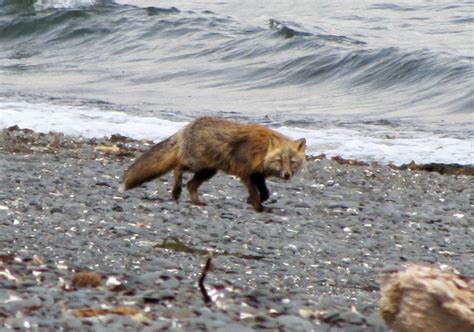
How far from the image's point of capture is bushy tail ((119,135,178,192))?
958 centimetres

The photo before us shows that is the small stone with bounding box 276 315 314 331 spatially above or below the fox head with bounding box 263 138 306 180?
above

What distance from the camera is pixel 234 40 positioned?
26922mm

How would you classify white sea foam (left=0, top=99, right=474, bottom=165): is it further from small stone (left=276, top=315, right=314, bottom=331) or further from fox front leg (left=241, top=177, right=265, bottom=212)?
small stone (left=276, top=315, right=314, bottom=331)

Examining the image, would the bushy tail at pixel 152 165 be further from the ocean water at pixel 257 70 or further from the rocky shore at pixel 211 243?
the ocean water at pixel 257 70

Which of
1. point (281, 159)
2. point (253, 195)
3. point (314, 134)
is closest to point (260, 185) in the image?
point (253, 195)

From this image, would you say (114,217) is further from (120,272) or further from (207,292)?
(207,292)

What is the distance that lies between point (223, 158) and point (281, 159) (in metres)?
0.53

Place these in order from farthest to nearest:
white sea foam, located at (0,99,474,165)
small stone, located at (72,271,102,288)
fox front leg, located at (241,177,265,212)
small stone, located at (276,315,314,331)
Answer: white sea foam, located at (0,99,474,165) < fox front leg, located at (241,177,265,212) < small stone, located at (72,271,102,288) < small stone, located at (276,315,314,331)

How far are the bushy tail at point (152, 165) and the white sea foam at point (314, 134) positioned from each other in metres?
5.16

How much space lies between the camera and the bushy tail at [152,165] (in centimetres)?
958

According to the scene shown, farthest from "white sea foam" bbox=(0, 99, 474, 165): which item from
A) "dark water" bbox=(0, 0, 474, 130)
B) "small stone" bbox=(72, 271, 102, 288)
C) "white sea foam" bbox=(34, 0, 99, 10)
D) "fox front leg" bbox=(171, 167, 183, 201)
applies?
"white sea foam" bbox=(34, 0, 99, 10)

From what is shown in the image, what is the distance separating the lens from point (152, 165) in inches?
381

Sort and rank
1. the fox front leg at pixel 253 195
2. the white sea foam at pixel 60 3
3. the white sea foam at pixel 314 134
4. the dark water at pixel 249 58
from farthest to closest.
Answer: the white sea foam at pixel 60 3 < the dark water at pixel 249 58 < the white sea foam at pixel 314 134 < the fox front leg at pixel 253 195

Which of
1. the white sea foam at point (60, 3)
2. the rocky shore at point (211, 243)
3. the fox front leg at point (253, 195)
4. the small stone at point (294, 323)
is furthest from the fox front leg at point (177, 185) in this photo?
the white sea foam at point (60, 3)
